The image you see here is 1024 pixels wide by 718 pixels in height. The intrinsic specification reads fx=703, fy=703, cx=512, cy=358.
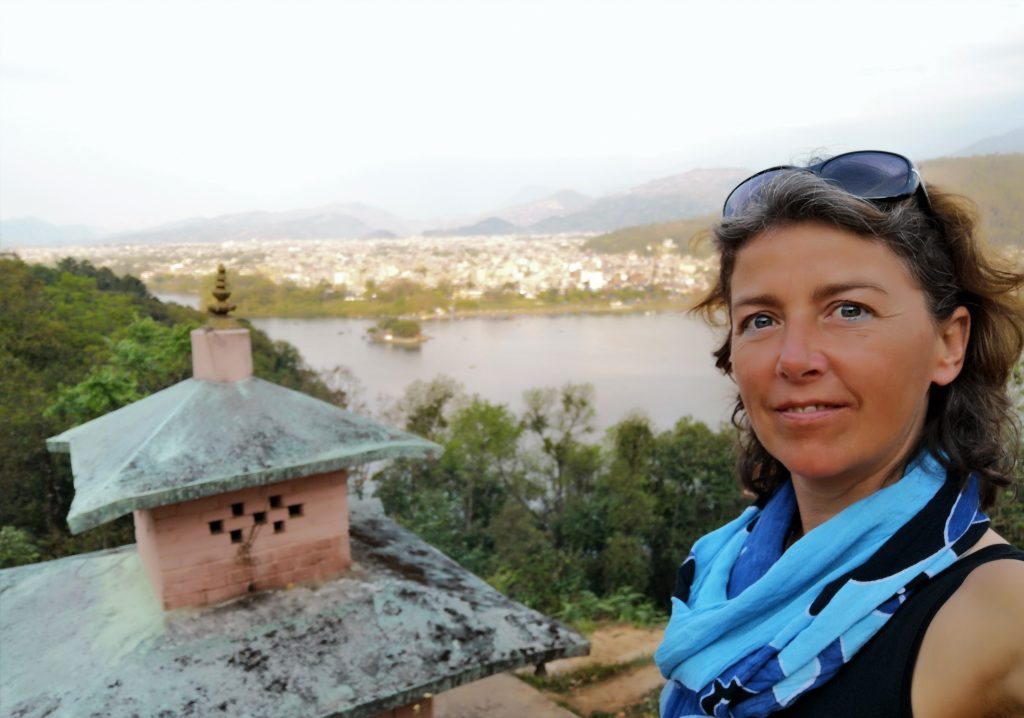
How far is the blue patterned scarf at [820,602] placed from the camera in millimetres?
1143

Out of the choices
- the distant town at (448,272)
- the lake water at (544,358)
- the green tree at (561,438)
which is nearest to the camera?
the green tree at (561,438)

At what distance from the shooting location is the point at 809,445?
129 cm

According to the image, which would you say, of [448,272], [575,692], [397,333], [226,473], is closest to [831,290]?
[226,473]

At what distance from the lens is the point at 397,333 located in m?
46.1

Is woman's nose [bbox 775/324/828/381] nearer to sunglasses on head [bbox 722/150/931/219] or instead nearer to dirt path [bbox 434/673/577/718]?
sunglasses on head [bbox 722/150/931/219]

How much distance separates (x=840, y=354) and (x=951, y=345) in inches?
11.9

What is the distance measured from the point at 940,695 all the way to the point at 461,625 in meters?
3.79

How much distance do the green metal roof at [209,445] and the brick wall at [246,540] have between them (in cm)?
29

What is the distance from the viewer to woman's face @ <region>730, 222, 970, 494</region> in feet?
4.07

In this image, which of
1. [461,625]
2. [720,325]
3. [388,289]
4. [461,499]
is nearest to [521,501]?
[461,499]

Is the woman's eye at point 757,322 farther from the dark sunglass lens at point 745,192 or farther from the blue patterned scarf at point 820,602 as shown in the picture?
the blue patterned scarf at point 820,602

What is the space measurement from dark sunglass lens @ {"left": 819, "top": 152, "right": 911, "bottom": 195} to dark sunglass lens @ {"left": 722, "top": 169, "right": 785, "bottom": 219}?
11 centimetres

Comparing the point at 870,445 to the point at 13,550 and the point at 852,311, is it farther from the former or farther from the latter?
the point at 13,550

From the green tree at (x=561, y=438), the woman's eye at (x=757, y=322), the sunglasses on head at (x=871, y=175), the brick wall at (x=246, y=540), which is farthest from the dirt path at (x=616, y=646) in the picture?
the green tree at (x=561, y=438)
